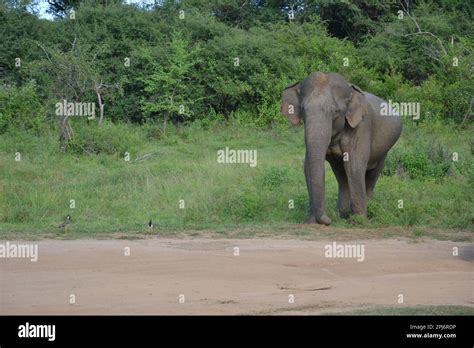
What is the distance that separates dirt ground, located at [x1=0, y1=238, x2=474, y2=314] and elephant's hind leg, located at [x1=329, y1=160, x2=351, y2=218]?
238 cm

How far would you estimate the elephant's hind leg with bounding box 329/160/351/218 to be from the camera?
52.2 feet

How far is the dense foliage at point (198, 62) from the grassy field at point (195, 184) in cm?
185

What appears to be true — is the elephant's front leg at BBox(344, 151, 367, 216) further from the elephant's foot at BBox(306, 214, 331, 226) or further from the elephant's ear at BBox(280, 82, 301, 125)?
the elephant's ear at BBox(280, 82, 301, 125)

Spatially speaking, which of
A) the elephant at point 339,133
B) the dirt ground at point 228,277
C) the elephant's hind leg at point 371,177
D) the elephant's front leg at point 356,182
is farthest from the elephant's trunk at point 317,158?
the elephant's hind leg at point 371,177

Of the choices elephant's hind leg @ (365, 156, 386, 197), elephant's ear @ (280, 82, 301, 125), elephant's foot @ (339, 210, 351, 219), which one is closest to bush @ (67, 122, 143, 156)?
elephant's ear @ (280, 82, 301, 125)

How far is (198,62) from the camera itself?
91.8 feet

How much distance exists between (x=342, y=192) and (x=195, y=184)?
326cm

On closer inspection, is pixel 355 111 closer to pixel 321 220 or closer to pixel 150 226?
pixel 321 220

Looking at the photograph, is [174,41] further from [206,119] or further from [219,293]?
[219,293]

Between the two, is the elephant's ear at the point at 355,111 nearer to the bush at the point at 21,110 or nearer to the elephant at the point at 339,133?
the elephant at the point at 339,133

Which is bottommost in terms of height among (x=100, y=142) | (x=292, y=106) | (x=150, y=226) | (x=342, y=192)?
(x=150, y=226)

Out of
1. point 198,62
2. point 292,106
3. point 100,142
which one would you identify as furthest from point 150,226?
point 198,62

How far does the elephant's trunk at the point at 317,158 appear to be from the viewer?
14570 millimetres

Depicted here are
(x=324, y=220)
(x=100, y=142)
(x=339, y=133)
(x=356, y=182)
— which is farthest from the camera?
(x=100, y=142)
